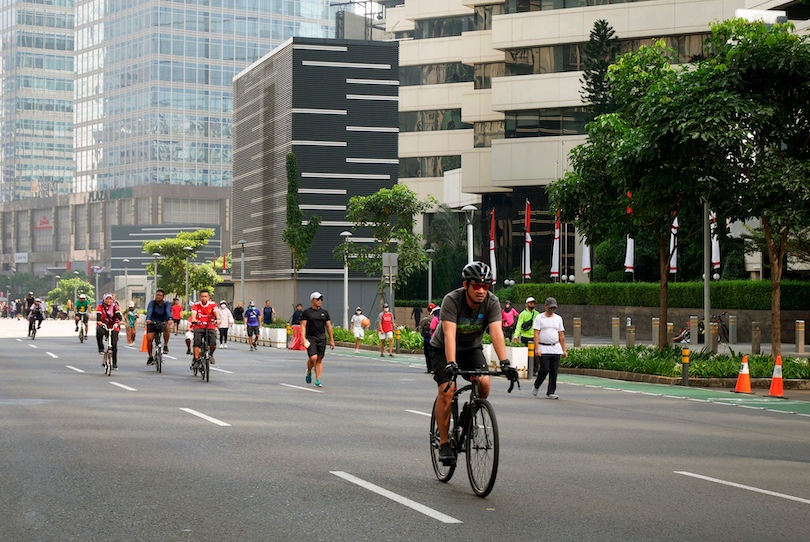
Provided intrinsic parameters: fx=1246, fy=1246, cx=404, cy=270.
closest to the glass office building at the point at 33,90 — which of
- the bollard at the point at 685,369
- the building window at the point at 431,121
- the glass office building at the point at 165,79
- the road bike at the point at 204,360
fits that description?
the glass office building at the point at 165,79

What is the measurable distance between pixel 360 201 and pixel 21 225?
13837 cm

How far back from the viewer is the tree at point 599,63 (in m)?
65.0

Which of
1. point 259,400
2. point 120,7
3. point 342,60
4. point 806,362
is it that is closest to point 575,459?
point 259,400

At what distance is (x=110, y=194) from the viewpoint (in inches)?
6713

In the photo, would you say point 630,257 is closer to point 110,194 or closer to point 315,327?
point 315,327

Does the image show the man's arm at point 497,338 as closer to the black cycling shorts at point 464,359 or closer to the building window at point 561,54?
the black cycling shorts at point 464,359

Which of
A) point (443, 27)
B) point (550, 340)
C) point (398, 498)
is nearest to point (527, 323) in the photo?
point (550, 340)

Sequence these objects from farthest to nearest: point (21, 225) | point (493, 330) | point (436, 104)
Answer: point (21, 225)
point (436, 104)
point (493, 330)

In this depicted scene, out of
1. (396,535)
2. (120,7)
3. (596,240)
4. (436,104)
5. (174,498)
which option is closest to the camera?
(396,535)

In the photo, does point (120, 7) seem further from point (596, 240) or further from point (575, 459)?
point (575, 459)

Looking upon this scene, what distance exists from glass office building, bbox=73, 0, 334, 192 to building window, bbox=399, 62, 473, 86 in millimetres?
73179

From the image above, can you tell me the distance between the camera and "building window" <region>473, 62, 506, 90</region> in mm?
85625

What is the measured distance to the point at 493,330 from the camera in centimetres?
1062

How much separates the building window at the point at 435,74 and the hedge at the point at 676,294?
33.4 meters
